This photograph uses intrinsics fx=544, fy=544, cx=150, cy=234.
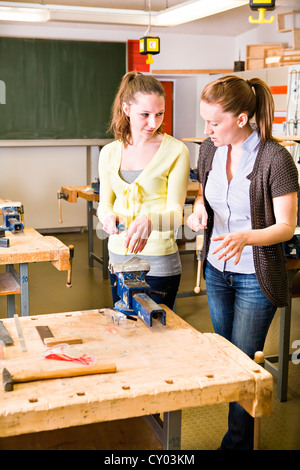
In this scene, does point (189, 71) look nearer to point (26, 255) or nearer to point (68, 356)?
point (26, 255)

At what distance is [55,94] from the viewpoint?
6.84 metres

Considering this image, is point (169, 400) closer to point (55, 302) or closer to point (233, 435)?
point (233, 435)

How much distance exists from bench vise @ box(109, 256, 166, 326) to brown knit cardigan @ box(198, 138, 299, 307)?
38 cm

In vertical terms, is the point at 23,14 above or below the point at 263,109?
above

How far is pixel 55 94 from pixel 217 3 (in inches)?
106

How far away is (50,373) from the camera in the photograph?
1.34 metres

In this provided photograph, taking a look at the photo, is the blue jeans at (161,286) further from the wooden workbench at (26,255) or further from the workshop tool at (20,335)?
the wooden workbench at (26,255)

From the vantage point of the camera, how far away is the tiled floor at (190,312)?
2.52m

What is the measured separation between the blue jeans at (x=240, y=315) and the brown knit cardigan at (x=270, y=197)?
5 centimetres

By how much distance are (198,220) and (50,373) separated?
82cm

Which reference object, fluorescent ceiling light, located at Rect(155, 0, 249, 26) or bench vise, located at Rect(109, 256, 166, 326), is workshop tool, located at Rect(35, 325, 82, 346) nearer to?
bench vise, located at Rect(109, 256, 166, 326)

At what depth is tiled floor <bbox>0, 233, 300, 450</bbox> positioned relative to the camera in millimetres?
2516

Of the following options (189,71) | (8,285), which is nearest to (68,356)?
(8,285)
